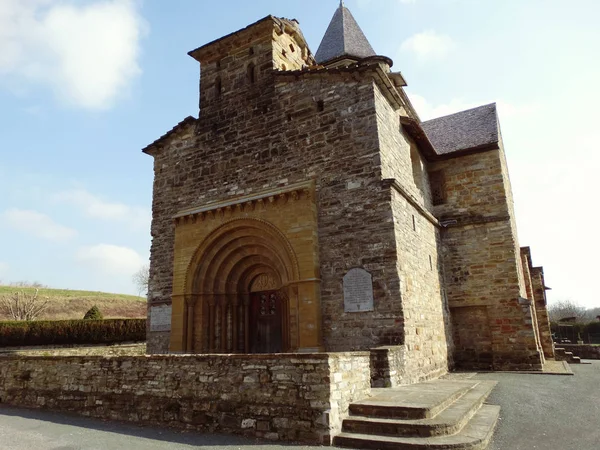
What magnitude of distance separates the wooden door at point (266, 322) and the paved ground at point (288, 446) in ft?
15.6

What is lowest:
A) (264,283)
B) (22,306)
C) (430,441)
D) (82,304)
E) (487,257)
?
(430,441)

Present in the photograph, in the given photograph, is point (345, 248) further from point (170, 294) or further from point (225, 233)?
point (170, 294)

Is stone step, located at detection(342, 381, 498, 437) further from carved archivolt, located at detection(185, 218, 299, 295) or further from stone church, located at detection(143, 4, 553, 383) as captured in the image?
carved archivolt, located at detection(185, 218, 299, 295)

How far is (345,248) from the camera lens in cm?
973

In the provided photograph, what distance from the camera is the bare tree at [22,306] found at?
37.7 m

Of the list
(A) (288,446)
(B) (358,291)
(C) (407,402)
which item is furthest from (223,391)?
(B) (358,291)

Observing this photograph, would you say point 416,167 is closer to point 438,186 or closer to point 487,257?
point 438,186

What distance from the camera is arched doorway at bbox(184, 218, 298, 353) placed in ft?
36.6

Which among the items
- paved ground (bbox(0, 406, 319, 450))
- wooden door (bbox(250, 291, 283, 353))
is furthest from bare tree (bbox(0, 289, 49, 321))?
paved ground (bbox(0, 406, 319, 450))

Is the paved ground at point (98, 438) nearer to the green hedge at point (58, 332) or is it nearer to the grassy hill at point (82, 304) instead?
the green hedge at point (58, 332)

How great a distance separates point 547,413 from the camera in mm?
6801

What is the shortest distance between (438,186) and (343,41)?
6.91 m

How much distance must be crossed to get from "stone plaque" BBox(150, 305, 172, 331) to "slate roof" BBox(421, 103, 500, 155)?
1004 centimetres

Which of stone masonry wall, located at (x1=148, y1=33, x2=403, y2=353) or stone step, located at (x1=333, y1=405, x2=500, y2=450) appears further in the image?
stone masonry wall, located at (x1=148, y1=33, x2=403, y2=353)
